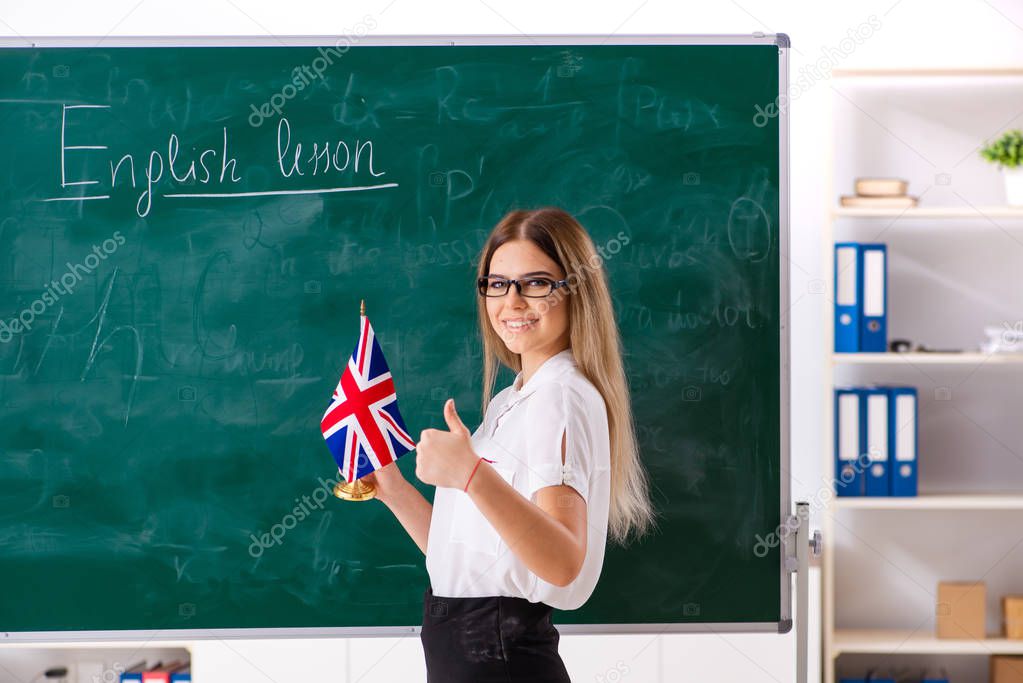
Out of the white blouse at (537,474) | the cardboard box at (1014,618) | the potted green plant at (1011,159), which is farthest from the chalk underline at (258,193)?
the cardboard box at (1014,618)

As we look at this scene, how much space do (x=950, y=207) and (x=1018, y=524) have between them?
112cm

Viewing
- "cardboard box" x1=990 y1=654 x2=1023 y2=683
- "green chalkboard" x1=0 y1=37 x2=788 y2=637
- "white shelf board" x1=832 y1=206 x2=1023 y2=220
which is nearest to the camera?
"green chalkboard" x1=0 y1=37 x2=788 y2=637

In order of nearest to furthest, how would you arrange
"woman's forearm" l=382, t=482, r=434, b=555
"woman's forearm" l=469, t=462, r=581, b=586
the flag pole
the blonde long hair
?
"woman's forearm" l=469, t=462, r=581, b=586
the blonde long hair
the flag pole
"woman's forearm" l=382, t=482, r=434, b=555

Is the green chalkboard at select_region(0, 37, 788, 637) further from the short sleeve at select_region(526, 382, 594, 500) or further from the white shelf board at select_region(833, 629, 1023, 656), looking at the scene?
the white shelf board at select_region(833, 629, 1023, 656)

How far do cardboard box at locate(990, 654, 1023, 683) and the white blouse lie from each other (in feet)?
6.35

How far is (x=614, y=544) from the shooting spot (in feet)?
7.55

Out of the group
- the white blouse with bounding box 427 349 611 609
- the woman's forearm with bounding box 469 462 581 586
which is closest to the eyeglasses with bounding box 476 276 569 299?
the white blouse with bounding box 427 349 611 609

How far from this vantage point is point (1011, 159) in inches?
115

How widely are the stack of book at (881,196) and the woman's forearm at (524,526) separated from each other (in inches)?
70.6

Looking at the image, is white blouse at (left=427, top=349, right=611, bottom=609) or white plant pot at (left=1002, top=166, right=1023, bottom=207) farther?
white plant pot at (left=1002, top=166, right=1023, bottom=207)

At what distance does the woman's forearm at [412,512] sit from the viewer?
2133 mm

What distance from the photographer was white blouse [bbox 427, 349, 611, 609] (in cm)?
171

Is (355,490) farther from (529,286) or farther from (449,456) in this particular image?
(529,286)

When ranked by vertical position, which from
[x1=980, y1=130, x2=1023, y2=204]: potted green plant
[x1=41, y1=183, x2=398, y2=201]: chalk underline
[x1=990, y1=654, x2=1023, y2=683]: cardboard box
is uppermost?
[x1=980, y1=130, x2=1023, y2=204]: potted green plant
